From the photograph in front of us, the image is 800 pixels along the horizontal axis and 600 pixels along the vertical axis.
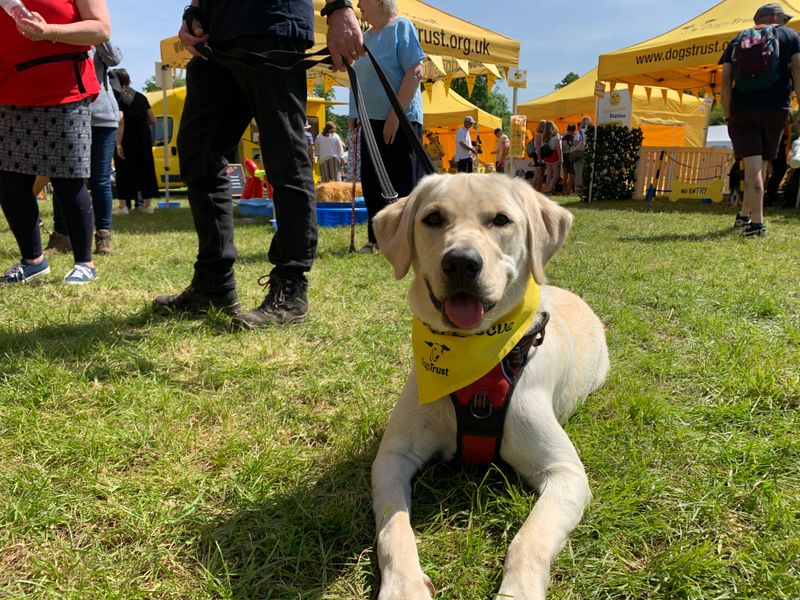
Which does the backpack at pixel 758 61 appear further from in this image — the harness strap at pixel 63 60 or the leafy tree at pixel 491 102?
the leafy tree at pixel 491 102

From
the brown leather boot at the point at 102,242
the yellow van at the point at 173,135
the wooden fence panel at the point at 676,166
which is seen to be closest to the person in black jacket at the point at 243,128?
the brown leather boot at the point at 102,242

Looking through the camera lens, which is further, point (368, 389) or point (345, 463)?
point (368, 389)

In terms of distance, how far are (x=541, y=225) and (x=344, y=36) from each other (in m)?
1.81

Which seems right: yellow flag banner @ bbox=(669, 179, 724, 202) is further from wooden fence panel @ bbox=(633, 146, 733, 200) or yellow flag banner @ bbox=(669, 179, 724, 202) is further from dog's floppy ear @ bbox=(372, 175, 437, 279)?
dog's floppy ear @ bbox=(372, 175, 437, 279)

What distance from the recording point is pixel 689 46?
11633mm

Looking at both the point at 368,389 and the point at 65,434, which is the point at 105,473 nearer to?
the point at 65,434

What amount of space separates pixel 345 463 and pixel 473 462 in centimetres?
46

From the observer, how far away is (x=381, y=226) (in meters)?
2.34

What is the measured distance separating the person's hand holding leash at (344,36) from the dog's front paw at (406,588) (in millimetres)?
2825

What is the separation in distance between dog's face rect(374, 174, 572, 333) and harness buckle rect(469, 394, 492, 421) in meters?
0.24

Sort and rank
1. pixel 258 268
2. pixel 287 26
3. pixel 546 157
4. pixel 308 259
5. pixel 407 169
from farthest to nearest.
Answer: pixel 546 157, pixel 407 169, pixel 258 268, pixel 308 259, pixel 287 26

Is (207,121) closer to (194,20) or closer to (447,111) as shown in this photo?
(194,20)

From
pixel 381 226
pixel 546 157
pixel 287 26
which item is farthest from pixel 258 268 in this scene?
pixel 546 157

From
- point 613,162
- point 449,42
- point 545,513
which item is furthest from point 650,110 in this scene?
point 545,513
